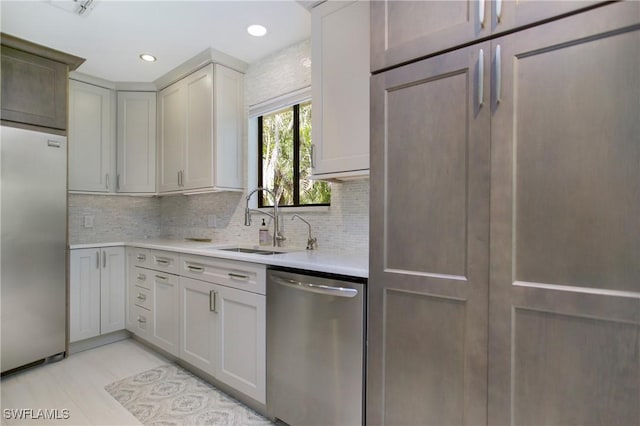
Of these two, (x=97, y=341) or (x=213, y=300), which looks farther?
(x=97, y=341)

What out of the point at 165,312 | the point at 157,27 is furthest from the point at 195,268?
the point at 157,27

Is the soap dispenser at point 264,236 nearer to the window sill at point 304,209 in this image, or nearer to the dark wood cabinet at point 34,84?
the window sill at point 304,209

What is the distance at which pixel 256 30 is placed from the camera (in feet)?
7.54

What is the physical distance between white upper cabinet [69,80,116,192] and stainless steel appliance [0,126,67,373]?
1.62 feet

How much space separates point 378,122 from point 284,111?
167 cm

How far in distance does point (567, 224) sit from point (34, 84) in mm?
3412

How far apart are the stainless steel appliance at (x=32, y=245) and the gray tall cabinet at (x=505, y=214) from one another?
2616 millimetres

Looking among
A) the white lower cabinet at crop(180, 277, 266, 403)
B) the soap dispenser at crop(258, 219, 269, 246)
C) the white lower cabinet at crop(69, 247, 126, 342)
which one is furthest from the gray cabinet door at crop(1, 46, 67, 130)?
the soap dispenser at crop(258, 219, 269, 246)

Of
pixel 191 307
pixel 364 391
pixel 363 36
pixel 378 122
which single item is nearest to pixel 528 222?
pixel 378 122

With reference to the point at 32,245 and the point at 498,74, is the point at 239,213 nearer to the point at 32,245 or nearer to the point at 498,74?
the point at 32,245

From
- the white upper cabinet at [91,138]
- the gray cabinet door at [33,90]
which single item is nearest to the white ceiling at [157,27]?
the gray cabinet door at [33,90]

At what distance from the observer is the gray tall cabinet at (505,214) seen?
836 mm

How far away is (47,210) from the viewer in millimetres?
2467

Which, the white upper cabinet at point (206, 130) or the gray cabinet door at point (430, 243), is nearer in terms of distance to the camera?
the gray cabinet door at point (430, 243)
